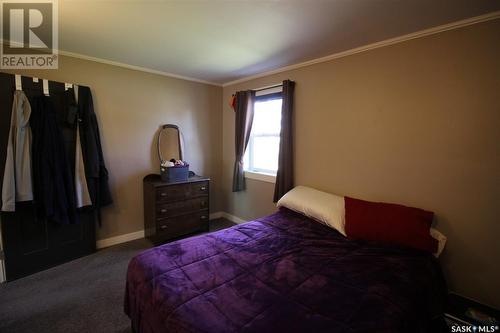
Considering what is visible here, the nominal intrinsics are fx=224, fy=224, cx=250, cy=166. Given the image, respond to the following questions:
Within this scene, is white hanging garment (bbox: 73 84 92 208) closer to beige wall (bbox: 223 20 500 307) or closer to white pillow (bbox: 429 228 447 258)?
beige wall (bbox: 223 20 500 307)

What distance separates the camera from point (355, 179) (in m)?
2.32

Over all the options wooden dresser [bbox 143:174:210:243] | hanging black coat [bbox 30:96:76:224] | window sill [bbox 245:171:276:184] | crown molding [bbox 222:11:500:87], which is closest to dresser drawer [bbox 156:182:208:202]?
wooden dresser [bbox 143:174:210:243]

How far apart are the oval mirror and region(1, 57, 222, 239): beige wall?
9 centimetres

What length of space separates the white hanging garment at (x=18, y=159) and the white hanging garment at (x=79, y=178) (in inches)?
14.8

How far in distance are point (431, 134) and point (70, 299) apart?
3.34 meters

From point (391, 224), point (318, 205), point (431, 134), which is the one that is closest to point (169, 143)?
point (318, 205)

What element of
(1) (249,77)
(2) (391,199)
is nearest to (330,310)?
(2) (391,199)

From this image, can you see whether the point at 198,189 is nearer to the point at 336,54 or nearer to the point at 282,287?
the point at 282,287

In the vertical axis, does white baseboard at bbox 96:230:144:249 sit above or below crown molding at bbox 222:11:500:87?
below

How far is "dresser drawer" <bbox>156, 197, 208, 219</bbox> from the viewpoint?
2.84 meters

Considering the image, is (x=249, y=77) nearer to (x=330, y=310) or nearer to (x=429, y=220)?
(x=429, y=220)

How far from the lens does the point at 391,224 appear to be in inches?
70.9

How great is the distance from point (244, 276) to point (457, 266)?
175cm

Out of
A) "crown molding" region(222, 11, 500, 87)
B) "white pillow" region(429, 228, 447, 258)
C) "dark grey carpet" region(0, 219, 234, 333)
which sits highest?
"crown molding" region(222, 11, 500, 87)
